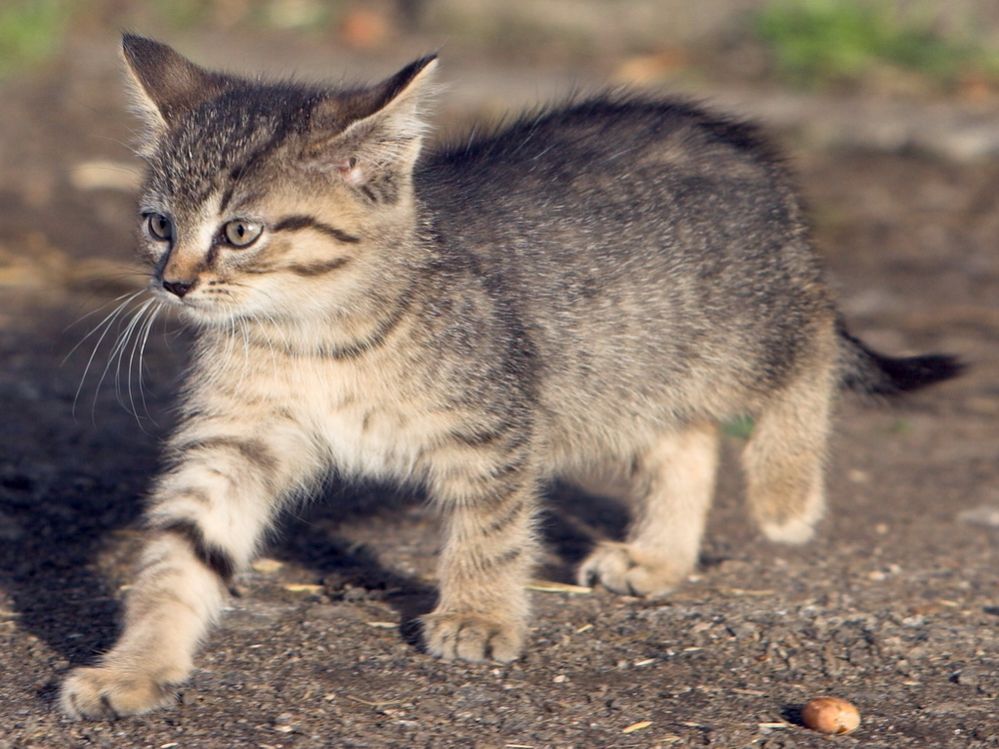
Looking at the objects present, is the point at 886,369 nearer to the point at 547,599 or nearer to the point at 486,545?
the point at 547,599

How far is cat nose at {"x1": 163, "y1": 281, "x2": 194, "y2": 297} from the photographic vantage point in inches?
145

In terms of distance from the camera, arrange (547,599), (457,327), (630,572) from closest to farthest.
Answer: (457,327)
(547,599)
(630,572)

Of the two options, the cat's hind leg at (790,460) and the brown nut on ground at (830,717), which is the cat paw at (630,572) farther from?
the brown nut on ground at (830,717)

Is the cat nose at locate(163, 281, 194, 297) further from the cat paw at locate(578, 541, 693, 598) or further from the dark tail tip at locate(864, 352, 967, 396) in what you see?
the dark tail tip at locate(864, 352, 967, 396)

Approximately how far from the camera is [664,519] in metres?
4.78

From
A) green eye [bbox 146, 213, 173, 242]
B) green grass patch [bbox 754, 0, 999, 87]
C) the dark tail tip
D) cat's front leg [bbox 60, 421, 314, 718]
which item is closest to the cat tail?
the dark tail tip

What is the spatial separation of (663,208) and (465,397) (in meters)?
1.06

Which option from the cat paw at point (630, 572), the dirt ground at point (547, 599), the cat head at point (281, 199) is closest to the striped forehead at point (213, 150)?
the cat head at point (281, 199)

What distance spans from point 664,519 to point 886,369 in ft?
3.35

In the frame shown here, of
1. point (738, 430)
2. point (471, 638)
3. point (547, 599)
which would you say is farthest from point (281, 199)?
point (738, 430)

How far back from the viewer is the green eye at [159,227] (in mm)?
3867

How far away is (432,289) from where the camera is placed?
13.3ft

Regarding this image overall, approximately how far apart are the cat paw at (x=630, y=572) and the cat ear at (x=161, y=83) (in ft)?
5.92

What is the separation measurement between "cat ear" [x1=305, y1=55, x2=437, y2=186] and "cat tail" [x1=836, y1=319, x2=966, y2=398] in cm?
188
